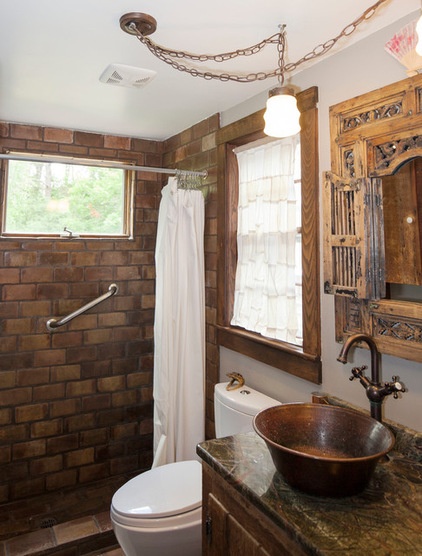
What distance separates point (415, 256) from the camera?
1.35 meters

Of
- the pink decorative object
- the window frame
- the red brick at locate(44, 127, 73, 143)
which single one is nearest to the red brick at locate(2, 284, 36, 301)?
the red brick at locate(44, 127, 73, 143)

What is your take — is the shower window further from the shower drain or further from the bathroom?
the shower drain

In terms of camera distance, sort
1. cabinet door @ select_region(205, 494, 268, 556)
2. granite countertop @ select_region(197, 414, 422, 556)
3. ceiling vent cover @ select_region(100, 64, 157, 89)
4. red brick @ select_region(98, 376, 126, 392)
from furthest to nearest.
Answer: red brick @ select_region(98, 376, 126, 392)
ceiling vent cover @ select_region(100, 64, 157, 89)
cabinet door @ select_region(205, 494, 268, 556)
granite countertop @ select_region(197, 414, 422, 556)

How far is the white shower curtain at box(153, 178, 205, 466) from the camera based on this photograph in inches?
93.3

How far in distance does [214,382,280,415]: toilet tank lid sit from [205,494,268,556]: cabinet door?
545 millimetres

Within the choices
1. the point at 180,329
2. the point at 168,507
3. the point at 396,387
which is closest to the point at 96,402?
the point at 180,329

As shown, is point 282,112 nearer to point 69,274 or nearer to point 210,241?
point 210,241

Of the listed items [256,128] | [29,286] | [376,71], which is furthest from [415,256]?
[29,286]

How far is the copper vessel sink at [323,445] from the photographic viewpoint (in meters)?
1.02

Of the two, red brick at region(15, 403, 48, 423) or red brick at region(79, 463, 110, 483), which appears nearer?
red brick at region(15, 403, 48, 423)

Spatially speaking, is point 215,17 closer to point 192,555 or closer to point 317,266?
point 317,266

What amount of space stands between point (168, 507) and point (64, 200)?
195 cm

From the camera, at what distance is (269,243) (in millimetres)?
2021

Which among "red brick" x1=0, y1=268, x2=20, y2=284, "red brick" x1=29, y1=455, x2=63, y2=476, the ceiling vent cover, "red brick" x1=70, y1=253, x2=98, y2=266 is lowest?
"red brick" x1=29, y1=455, x2=63, y2=476
